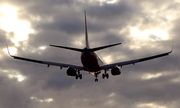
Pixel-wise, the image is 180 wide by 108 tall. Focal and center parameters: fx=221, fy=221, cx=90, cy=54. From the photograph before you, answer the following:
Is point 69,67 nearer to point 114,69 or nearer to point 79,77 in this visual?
point 79,77

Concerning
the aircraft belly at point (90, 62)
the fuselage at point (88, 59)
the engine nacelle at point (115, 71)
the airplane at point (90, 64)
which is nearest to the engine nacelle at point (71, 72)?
the airplane at point (90, 64)

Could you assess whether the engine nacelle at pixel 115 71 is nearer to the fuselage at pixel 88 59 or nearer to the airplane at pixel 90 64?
the airplane at pixel 90 64

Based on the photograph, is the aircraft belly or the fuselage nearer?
the fuselage

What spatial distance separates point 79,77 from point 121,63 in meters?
9.95

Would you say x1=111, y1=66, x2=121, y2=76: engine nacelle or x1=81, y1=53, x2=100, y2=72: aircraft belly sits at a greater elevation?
x1=81, y1=53, x2=100, y2=72: aircraft belly

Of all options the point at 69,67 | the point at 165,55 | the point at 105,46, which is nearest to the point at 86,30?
the point at 69,67

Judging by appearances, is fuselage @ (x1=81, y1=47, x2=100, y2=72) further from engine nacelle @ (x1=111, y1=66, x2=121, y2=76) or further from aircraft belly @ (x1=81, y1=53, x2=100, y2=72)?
engine nacelle @ (x1=111, y1=66, x2=121, y2=76)

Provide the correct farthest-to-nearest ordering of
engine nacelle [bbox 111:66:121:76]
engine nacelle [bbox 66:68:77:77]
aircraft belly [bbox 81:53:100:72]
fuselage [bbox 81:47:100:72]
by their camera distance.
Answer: engine nacelle [bbox 66:68:77:77] < engine nacelle [bbox 111:66:121:76] < aircraft belly [bbox 81:53:100:72] < fuselage [bbox 81:47:100:72]

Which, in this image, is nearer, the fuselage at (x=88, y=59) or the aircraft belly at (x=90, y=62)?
the fuselage at (x=88, y=59)

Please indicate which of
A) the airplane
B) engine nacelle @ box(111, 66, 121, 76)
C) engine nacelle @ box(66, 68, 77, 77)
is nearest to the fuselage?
the airplane

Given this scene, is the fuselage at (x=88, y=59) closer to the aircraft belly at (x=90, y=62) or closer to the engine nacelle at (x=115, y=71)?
the aircraft belly at (x=90, y=62)

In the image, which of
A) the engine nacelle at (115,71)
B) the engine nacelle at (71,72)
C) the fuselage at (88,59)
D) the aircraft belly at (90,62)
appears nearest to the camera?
the fuselage at (88,59)

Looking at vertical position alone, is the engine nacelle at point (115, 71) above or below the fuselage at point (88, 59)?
below

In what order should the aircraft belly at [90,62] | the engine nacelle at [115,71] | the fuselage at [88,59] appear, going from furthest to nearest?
1. the engine nacelle at [115,71]
2. the aircraft belly at [90,62]
3. the fuselage at [88,59]
